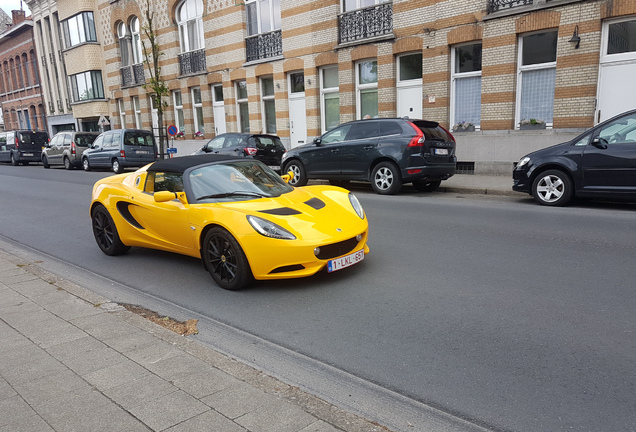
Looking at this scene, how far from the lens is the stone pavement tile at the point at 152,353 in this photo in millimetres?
3430

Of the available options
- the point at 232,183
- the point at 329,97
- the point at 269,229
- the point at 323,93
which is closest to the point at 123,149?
the point at 323,93

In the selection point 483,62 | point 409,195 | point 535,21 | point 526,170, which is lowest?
point 409,195

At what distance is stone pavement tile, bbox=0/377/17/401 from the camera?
2979 mm

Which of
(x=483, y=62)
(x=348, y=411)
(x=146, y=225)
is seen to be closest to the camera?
(x=348, y=411)

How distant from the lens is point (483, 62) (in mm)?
14703

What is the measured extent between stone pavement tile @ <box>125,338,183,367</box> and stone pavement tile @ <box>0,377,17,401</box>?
0.73 meters

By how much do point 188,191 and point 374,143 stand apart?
22.8 ft

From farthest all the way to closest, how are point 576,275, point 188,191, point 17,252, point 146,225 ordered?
point 17,252, point 146,225, point 188,191, point 576,275

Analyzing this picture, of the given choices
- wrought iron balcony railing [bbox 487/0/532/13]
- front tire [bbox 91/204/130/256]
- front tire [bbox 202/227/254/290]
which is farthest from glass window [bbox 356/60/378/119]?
front tire [bbox 202/227/254/290]

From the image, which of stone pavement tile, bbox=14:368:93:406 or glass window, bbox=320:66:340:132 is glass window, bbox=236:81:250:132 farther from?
stone pavement tile, bbox=14:368:93:406

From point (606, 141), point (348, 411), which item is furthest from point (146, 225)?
point (606, 141)

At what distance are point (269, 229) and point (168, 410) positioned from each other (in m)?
2.36

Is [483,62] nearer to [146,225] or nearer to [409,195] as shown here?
[409,195]

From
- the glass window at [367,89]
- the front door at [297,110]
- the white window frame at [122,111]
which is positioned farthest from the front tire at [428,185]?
the white window frame at [122,111]
